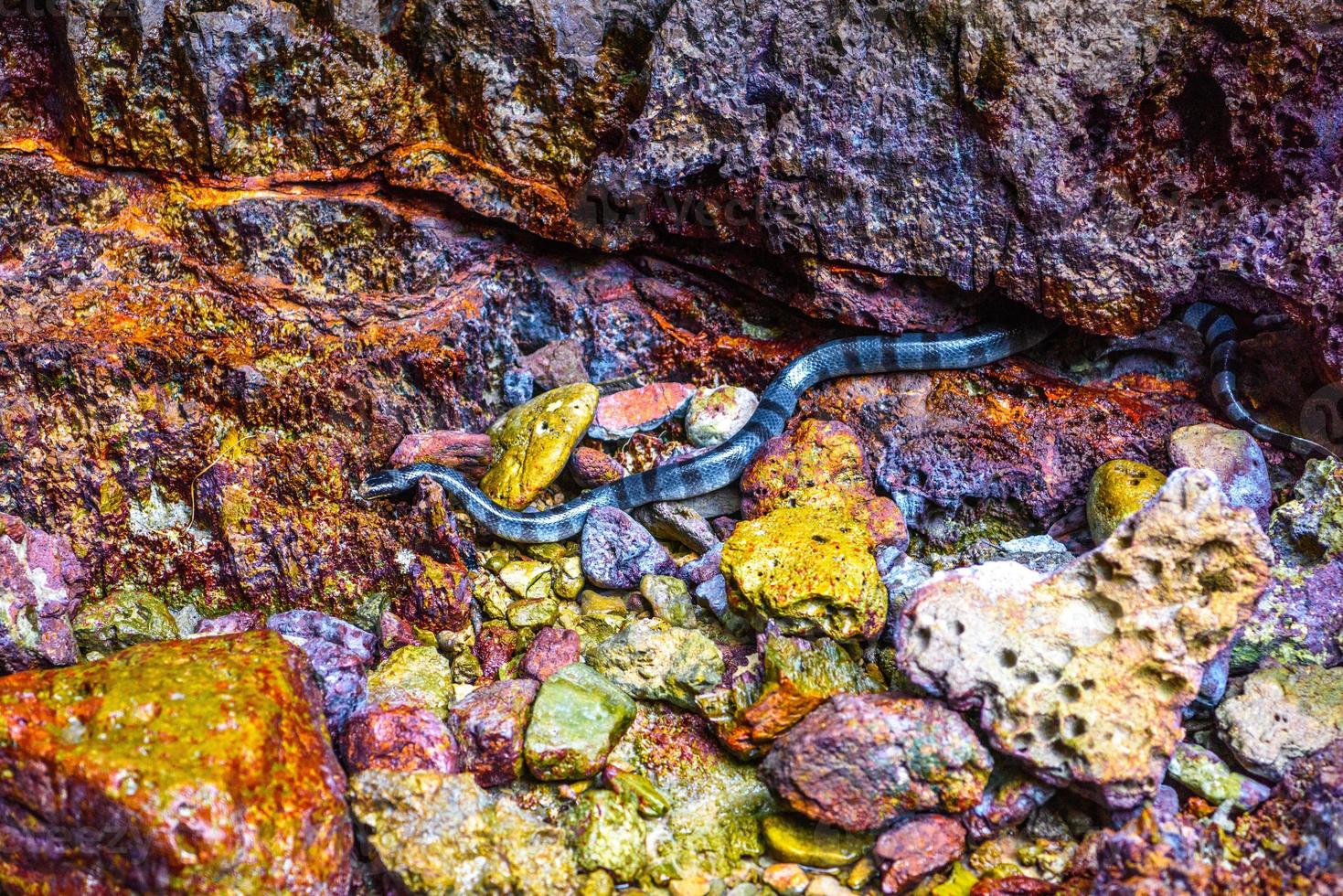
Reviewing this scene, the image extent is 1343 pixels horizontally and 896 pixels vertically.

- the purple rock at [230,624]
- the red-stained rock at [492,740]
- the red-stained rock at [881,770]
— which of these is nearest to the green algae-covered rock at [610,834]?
the red-stained rock at [492,740]

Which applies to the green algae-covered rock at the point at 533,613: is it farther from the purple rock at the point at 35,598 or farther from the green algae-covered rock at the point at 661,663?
the purple rock at the point at 35,598

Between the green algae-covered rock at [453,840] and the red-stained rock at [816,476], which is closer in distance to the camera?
the green algae-covered rock at [453,840]

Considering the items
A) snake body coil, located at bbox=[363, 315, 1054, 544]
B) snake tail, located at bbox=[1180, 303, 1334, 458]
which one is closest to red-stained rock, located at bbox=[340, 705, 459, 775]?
snake body coil, located at bbox=[363, 315, 1054, 544]

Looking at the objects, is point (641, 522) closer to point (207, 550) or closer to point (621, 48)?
point (207, 550)

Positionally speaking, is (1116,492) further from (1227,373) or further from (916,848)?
(916,848)

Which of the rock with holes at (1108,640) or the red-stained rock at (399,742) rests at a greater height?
the rock with holes at (1108,640)

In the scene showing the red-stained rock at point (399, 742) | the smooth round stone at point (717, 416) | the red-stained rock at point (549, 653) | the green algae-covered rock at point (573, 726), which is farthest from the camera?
the smooth round stone at point (717, 416)

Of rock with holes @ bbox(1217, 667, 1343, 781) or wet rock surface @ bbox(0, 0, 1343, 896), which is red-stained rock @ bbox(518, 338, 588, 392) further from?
rock with holes @ bbox(1217, 667, 1343, 781)
